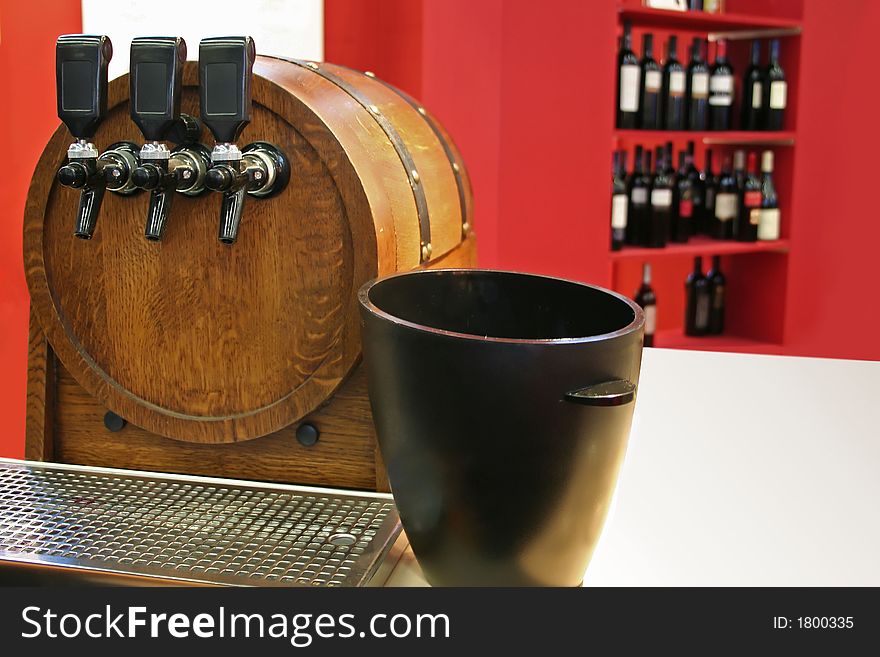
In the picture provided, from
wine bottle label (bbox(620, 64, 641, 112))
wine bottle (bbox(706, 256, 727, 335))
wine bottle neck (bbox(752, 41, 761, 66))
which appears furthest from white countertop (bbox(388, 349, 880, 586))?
wine bottle (bbox(706, 256, 727, 335))

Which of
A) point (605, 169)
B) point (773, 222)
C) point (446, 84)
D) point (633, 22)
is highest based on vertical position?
point (633, 22)

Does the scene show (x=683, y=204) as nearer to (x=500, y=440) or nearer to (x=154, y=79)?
(x=154, y=79)

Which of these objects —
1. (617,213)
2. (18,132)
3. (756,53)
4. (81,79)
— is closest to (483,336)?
(81,79)

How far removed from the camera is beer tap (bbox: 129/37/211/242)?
37.8 inches

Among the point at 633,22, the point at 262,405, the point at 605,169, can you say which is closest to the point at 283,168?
the point at 262,405

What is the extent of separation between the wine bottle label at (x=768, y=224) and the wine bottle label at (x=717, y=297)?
1.37 ft

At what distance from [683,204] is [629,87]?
652 millimetres

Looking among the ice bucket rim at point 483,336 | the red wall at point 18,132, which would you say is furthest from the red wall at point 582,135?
the ice bucket rim at point 483,336

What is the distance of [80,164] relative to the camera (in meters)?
0.97

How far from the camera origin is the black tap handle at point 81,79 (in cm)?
98

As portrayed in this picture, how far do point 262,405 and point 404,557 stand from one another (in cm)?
27

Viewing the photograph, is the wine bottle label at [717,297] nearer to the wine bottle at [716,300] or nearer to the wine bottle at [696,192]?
the wine bottle at [716,300]
